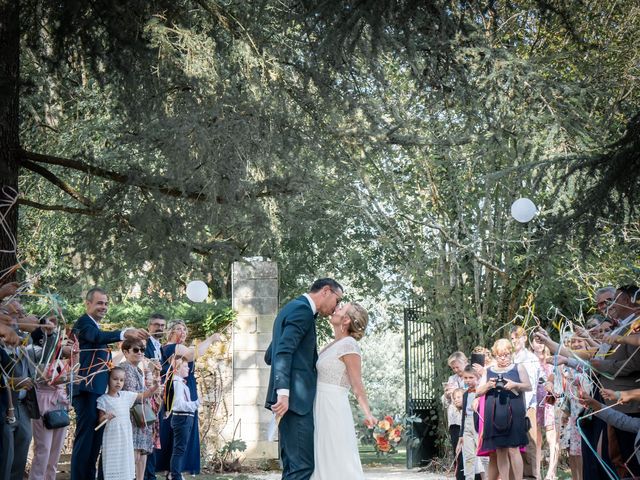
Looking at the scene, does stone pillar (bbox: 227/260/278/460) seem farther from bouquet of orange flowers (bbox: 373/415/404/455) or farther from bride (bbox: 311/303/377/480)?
bride (bbox: 311/303/377/480)

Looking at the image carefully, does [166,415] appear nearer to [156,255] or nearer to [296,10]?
[156,255]

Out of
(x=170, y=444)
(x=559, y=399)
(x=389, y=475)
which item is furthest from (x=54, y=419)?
(x=389, y=475)

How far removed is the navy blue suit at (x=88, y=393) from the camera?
8961 mm

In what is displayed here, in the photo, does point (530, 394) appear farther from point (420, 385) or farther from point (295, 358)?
point (420, 385)

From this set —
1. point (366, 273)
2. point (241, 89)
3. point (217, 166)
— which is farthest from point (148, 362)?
point (366, 273)

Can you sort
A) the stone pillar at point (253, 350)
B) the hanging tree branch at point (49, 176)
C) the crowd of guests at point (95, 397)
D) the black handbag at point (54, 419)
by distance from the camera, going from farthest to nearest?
1. the stone pillar at point (253, 350)
2. the hanging tree branch at point (49, 176)
3. the black handbag at point (54, 419)
4. the crowd of guests at point (95, 397)

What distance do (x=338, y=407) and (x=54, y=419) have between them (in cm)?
296

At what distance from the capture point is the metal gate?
664 inches

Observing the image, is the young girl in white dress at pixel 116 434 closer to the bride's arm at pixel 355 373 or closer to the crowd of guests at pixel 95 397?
the crowd of guests at pixel 95 397

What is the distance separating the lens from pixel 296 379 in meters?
7.25

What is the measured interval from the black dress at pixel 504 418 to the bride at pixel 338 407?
3.29 meters

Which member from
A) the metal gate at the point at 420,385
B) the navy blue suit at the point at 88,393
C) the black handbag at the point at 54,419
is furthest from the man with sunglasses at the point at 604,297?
the metal gate at the point at 420,385

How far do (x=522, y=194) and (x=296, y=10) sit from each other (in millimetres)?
7913

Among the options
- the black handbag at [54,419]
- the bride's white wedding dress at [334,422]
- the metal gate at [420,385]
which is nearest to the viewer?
the bride's white wedding dress at [334,422]
